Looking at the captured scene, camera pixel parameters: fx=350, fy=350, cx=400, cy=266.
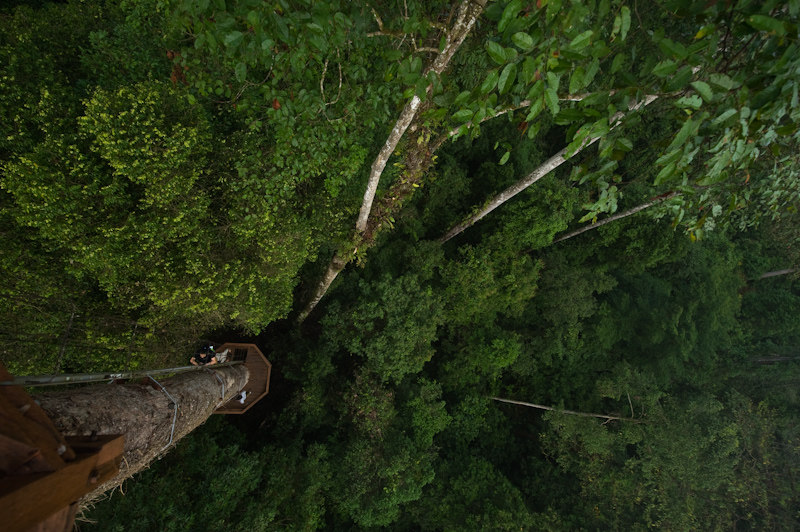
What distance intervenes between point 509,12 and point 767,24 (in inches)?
52.1

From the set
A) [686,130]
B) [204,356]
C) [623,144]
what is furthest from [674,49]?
[204,356]

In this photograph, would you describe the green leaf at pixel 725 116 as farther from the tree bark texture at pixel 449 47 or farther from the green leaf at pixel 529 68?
the tree bark texture at pixel 449 47

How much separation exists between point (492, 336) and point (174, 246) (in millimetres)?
9746

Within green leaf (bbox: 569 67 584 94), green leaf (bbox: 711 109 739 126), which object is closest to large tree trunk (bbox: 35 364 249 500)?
green leaf (bbox: 569 67 584 94)

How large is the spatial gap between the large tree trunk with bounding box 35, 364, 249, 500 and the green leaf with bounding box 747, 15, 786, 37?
4.95 m

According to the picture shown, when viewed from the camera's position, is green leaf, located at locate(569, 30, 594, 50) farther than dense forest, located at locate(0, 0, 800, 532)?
No

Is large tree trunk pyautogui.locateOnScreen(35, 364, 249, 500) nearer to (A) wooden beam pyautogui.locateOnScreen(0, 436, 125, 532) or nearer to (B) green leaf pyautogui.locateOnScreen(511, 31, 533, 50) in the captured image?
(A) wooden beam pyautogui.locateOnScreen(0, 436, 125, 532)

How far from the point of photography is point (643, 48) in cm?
726

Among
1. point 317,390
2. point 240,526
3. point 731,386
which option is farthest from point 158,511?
point 731,386

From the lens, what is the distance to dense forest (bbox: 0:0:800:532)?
272 cm

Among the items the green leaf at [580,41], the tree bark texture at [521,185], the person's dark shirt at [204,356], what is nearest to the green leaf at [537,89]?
the green leaf at [580,41]

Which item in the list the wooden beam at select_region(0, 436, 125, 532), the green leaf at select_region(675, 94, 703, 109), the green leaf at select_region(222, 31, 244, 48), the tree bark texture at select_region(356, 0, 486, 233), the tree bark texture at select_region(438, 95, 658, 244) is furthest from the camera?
the tree bark texture at select_region(438, 95, 658, 244)

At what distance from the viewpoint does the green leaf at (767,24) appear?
180 centimetres

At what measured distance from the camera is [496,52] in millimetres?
2168
